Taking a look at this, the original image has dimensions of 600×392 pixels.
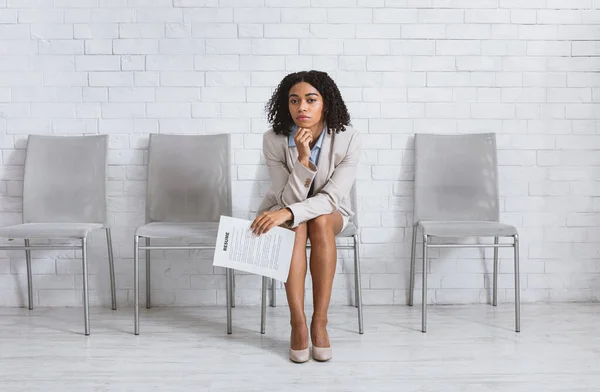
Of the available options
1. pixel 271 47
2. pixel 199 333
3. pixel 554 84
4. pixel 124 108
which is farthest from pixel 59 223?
pixel 554 84

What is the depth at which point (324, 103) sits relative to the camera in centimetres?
224

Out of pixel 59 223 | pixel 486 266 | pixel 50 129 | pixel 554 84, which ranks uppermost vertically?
pixel 554 84

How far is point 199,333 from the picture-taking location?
2354 mm

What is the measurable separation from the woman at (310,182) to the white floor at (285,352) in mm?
180

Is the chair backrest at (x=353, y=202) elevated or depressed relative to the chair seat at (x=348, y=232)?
elevated

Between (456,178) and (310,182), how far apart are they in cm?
88

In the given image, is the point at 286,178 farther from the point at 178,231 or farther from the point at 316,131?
the point at 178,231

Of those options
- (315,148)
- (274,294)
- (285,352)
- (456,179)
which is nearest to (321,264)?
(285,352)

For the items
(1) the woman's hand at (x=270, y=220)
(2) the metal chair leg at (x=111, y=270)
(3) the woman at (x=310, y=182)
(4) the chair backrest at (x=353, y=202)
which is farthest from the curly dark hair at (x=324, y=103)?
(2) the metal chair leg at (x=111, y=270)

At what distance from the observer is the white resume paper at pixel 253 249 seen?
6.79 feet

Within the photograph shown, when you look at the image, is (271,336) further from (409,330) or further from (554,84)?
(554,84)

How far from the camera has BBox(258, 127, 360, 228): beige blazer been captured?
213 cm

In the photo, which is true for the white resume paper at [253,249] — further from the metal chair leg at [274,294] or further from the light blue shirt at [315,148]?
the metal chair leg at [274,294]

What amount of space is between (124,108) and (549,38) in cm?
196
